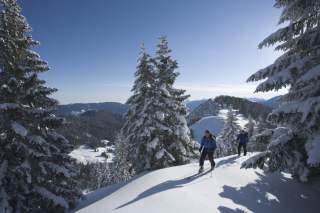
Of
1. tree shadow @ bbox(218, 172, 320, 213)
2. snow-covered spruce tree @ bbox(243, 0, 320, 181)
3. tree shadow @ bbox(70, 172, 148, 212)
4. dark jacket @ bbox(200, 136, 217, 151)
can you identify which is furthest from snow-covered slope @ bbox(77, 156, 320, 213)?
snow-covered spruce tree @ bbox(243, 0, 320, 181)

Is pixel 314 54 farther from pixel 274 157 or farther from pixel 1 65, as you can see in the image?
pixel 1 65

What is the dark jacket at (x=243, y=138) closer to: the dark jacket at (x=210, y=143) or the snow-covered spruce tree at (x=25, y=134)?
the dark jacket at (x=210, y=143)

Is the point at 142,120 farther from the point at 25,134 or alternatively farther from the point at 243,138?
the point at 25,134

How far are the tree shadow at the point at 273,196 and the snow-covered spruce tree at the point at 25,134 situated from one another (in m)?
8.54

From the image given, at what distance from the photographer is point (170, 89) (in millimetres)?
26062

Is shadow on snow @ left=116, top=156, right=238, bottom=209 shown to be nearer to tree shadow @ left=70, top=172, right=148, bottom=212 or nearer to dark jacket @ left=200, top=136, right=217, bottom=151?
dark jacket @ left=200, top=136, right=217, bottom=151

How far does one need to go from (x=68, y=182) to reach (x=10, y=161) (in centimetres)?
378

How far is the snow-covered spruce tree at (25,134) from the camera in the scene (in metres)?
13.9

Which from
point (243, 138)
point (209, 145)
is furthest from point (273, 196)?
point (243, 138)

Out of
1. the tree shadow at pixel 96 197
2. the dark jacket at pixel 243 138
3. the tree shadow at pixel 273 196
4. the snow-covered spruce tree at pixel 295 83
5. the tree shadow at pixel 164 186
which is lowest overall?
the tree shadow at pixel 96 197

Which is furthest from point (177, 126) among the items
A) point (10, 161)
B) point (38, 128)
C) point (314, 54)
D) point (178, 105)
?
point (314, 54)

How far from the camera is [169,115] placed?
80.1 feet

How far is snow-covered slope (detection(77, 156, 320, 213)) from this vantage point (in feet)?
34.4

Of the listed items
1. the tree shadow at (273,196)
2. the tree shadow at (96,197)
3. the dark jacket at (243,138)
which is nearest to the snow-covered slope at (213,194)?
the tree shadow at (273,196)
